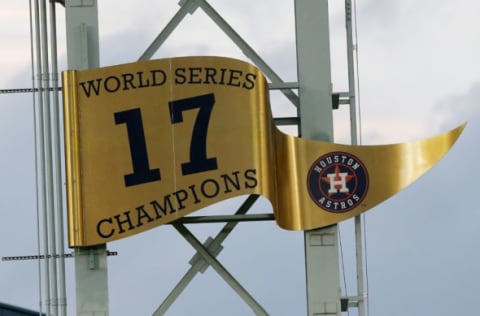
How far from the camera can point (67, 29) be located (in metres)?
26.9

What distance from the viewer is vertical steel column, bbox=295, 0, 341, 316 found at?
26906 mm

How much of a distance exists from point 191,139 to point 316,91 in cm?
172

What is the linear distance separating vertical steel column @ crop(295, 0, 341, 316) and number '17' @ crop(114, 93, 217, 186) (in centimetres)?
123

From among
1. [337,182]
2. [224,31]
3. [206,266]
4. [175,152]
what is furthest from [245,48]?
[206,266]

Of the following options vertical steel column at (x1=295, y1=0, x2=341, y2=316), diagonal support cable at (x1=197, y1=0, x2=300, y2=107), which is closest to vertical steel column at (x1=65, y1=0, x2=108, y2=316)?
diagonal support cable at (x1=197, y1=0, x2=300, y2=107)

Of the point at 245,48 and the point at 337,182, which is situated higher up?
the point at 245,48

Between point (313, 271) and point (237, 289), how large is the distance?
39.6 inches

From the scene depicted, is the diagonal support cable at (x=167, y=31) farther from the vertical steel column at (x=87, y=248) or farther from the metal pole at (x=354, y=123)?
the metal pole at (x=354, y=123)

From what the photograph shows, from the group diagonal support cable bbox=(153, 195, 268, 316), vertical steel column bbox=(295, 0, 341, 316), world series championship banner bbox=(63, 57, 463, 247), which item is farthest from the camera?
diagonal support cable bbox=(153, 195, 268, 316)

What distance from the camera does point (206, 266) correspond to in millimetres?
27219

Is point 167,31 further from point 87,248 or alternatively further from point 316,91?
point 87,248

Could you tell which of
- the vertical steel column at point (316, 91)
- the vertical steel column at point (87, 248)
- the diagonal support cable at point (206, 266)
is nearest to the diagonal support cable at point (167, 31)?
the vertical steel column at point (87, 248)

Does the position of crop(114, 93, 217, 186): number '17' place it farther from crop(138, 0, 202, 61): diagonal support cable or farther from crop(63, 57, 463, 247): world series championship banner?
crop(138, 0, 202, 61): diagonal support cable

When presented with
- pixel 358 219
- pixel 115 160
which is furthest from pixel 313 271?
pixel 115 160
